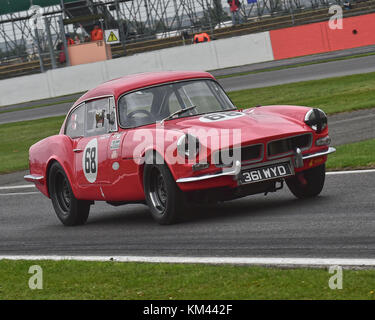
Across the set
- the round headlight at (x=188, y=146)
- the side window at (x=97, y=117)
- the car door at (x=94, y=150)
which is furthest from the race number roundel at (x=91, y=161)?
the round headlight at (x=188, y=146)

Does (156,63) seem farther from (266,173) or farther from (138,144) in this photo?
(266,173)

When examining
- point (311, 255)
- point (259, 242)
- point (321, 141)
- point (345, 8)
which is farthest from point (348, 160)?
point (345, 8)

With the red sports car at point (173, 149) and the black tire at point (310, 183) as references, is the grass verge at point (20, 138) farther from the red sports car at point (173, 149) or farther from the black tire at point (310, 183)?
the black tire at point (310, 183)

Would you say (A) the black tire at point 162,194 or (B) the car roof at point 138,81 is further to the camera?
(B) the car roof at point 138,81

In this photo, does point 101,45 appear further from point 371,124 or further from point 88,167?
point 88,167

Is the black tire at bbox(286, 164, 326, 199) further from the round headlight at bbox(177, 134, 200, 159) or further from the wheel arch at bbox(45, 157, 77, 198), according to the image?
the wheel arch at bbox(45, 157, 77, 198)

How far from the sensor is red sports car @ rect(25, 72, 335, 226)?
7.54 m

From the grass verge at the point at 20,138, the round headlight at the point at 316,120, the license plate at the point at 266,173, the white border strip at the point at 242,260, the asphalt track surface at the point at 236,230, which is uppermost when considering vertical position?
the round headlight at the point at 316,120

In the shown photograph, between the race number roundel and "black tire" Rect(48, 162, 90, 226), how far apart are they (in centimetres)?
49

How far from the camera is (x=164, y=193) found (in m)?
7.88

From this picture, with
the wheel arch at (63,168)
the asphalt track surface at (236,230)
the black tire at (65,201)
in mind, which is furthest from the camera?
the black tire at (65,201)

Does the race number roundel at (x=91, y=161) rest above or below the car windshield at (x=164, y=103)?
below

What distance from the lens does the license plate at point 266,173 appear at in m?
7.56

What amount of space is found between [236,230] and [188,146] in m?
0.87
